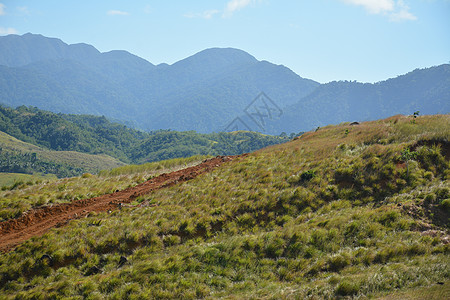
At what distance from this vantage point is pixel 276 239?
9.10 meters

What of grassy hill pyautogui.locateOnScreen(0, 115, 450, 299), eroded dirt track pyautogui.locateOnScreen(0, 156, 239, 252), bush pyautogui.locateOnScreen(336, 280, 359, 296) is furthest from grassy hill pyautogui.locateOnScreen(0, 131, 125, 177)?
bush pyautogui.locateOnScreen(336, 280, 359, 296)

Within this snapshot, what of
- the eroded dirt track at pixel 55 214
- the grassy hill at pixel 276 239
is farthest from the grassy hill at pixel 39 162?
the grassy hill at pixel 276 239

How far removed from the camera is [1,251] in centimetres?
922

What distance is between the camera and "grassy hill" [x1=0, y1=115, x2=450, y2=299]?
729cm

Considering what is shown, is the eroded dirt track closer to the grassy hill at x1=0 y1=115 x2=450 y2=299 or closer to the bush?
the grassy hill at x1=0 y1=115 x2=450 y2=299

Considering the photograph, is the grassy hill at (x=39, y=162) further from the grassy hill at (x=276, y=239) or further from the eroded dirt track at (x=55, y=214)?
the grassy hill at (x=276, y=239)

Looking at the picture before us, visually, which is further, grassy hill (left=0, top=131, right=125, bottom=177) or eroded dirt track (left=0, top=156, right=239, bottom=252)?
grassy hill (left=0, top=131, right=125, bottom=177)

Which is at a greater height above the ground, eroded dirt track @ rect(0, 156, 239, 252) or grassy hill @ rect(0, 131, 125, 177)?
eroded dirt track @ rect(0, 156, 239, 252)

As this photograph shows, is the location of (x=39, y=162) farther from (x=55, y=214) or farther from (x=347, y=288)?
(x=347, y=288)

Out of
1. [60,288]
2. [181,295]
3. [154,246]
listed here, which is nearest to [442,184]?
[181,295]

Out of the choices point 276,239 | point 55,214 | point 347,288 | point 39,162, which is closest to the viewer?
point 347,288

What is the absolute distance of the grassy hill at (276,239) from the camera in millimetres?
7289

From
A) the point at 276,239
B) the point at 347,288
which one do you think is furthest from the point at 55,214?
the point at 347,288

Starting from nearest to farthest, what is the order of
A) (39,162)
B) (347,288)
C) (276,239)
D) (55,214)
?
1. (347,288)
2. (276,239)
3. (55,214)
4. (39,162)
